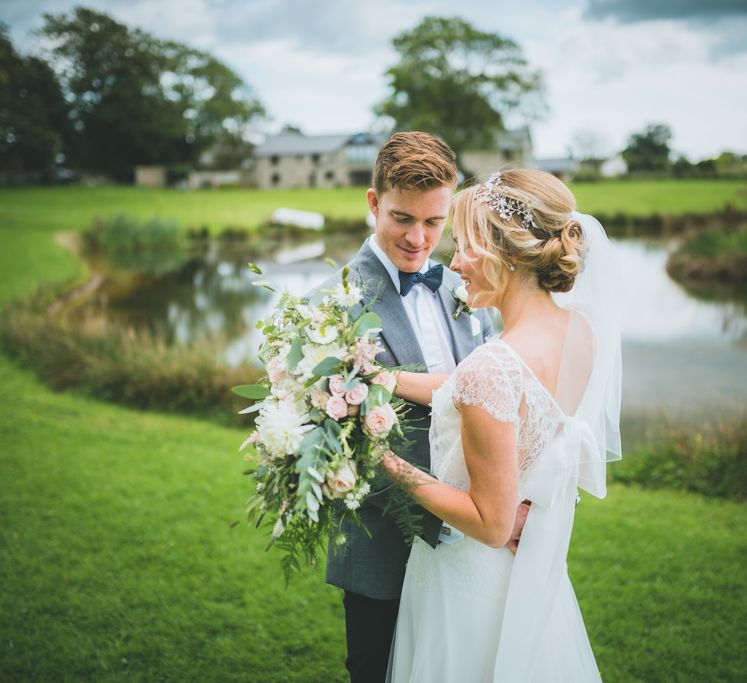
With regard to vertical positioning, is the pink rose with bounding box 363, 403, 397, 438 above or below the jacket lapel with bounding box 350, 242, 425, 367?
below

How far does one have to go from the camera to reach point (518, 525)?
215 cm

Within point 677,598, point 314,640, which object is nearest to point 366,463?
point 314,640

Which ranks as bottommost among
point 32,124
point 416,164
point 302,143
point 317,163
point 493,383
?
point 493,383

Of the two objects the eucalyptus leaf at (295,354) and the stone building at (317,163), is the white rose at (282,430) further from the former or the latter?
the stone building at (317,163)

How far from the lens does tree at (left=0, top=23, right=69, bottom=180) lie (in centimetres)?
4619

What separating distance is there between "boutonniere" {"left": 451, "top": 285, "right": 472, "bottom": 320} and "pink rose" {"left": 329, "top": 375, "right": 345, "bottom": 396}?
3.61 feet

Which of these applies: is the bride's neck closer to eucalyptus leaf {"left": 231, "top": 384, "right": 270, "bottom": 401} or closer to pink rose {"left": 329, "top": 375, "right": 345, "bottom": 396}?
pink rose {"left": 329, "top": 375, "right": 345, "bottom": 396}

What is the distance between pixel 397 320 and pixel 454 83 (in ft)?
149

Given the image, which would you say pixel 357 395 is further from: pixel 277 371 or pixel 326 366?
pixel 277 371

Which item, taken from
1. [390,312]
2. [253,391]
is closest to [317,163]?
[390,312]

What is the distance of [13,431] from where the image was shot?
7211 mm

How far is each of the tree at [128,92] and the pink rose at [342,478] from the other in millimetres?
65156

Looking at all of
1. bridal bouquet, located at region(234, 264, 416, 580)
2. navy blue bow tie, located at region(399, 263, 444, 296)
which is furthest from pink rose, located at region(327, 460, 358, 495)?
navy blue bow tie, located at region(399, 263, 444, 296)

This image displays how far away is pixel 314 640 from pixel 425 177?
312 cm
